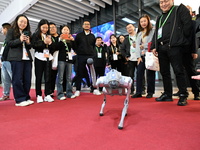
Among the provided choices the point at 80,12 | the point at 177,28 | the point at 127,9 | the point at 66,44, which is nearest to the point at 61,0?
the point at 80,12

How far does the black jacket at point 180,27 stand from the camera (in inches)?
69.4

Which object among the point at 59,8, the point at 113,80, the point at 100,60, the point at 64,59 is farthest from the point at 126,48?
the point at 59,8

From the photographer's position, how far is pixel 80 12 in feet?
22.9

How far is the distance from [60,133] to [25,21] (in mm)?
1811

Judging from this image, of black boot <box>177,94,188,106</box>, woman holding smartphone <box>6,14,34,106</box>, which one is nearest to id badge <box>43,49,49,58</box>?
woman holding smartphone <box>6,14,34,106</box>

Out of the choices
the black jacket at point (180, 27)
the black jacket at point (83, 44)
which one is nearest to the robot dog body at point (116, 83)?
the black jacket at point (180, 27)

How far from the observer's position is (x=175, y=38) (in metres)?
1.82

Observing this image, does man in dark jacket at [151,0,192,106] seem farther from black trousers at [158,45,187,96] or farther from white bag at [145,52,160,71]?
white bag at [145,52,160,71]

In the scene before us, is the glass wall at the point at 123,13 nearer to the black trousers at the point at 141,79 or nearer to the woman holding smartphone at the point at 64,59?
the black trousers at the point at 141,79

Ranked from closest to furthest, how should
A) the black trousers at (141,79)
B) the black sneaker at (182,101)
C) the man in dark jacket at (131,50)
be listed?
the black sneaker at (182,101), the black trousers at (141,79), the man in dark jacket at (131,50)

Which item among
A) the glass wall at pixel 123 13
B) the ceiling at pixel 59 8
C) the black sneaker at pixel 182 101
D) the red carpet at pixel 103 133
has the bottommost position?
the red carpet at pixel 103 133

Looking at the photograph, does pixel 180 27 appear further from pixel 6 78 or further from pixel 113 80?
pixel 6 78

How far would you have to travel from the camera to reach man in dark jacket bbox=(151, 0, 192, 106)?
1.79 meters

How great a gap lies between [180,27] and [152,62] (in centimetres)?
61
